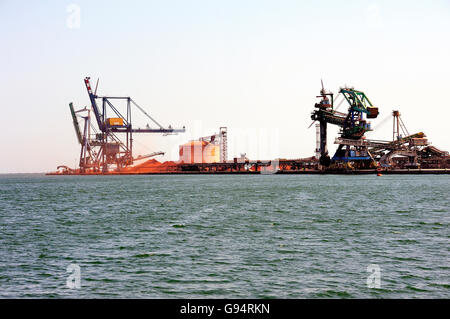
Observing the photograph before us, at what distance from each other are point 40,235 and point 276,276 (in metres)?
18.8

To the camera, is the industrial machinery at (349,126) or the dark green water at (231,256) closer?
the dark green water at (231,256)

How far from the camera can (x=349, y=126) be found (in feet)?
517

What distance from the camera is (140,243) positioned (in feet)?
85.3

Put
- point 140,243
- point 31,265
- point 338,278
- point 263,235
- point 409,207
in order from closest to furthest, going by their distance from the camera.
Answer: point 338,278
point 31,265
point 140,243
point 263,235
point 409,207

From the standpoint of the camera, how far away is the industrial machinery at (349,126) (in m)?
155

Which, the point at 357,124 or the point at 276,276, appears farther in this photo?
the point at 357,124

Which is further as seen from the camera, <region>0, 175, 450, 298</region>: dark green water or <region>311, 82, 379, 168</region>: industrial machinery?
<region>311, 82, 379, 168</region>: industrial machinery

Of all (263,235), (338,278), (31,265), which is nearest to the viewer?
(338,278)

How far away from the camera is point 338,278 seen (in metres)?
17.3

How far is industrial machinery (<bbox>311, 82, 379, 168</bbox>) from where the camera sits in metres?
155
